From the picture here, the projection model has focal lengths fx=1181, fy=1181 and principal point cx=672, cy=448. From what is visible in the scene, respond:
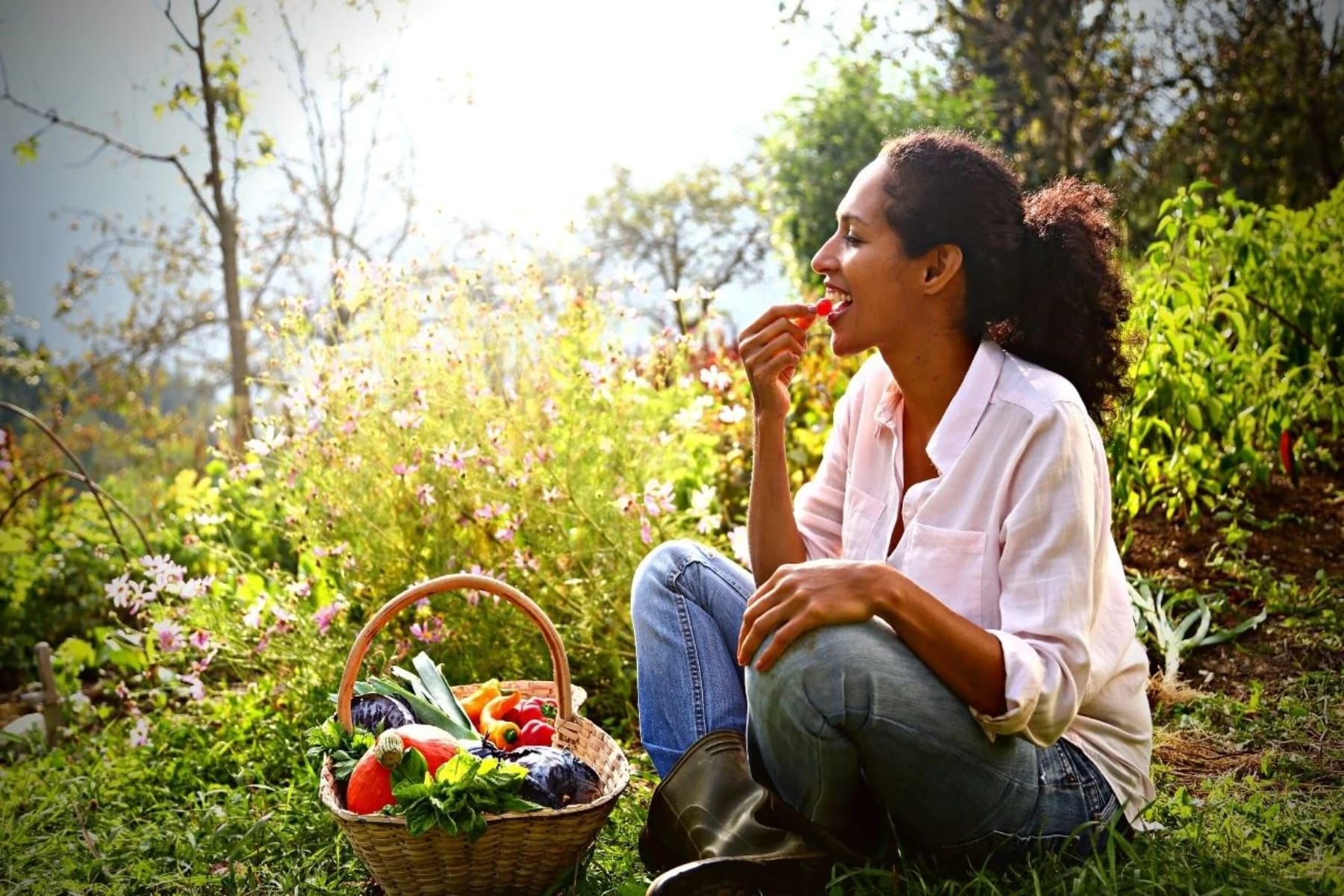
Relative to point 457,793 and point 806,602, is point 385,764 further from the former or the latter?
point 806,602

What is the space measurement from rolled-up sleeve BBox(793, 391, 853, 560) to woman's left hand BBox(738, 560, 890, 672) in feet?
Answer: 1.92

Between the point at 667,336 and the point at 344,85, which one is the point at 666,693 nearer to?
the point at 667,336

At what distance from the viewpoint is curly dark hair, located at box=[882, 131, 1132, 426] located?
185cm

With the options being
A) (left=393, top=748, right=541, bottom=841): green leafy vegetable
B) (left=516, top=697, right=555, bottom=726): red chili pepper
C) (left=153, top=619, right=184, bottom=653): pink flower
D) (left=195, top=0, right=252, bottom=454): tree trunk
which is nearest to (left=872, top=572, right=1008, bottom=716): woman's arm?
(left=393, top=748, right=541, bottom=841): green leafy vegetable

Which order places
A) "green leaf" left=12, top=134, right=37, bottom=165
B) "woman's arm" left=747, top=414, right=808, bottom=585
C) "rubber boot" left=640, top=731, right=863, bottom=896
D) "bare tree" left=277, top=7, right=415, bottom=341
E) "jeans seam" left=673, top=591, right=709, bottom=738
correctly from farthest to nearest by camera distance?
"bare tree" left=277, top=7, right=415, bottom=341
"green leaf" left=12, top=134, right=37, bottom=165
"woman's arm" left=747, top=414, right=808, bottom=585
"jeans seam" left=673, top=591, right=709, bottom=738
"rubber boot" left=640, top=731, right=863, bottom=896

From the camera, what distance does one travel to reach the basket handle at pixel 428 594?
6.68 ft

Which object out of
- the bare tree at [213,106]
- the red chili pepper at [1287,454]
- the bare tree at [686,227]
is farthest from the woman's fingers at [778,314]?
the bare tree at [686,227]

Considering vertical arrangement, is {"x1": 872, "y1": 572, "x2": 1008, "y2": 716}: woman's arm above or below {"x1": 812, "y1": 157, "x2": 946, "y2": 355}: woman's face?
below

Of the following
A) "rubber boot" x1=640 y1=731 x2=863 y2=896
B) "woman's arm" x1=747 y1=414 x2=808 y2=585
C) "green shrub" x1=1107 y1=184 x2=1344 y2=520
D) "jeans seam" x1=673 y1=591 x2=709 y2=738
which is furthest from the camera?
"green shrub" x1=1107 y1=184 x2=1344 y2=520

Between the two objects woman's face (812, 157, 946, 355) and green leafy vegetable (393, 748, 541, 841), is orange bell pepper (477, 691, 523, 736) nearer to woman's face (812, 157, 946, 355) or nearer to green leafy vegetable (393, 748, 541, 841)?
green leafy vegetable (393, 748, 541, 841)

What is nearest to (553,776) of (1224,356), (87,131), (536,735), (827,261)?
(536,735)

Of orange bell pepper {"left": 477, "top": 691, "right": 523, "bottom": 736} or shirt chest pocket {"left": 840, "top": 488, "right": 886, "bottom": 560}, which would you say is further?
orange bell pepper {"left": 477, "top": 691, "right": 523, "bottom": 736}

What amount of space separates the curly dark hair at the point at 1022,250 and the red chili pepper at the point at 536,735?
3.48 ft

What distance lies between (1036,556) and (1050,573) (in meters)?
0.03
